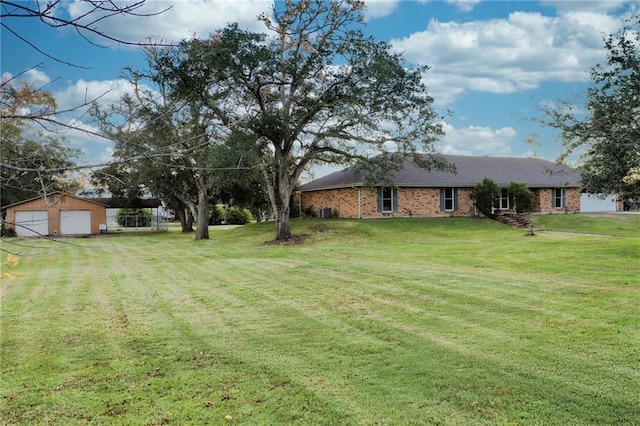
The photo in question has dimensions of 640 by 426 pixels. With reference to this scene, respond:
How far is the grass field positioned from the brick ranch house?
2011cm

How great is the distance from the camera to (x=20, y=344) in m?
6.46

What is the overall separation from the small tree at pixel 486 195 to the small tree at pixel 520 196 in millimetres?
1288

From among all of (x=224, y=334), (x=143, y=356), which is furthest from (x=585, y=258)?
(x=143, y=356)

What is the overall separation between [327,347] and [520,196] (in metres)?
32.1

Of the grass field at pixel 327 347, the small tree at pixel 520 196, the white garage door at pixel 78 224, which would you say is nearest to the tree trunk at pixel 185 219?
the white garage door at pixel 78 224

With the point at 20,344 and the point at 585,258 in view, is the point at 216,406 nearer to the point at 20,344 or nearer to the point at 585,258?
the point at 20,344

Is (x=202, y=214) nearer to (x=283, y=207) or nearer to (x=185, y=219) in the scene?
(x=283, y=207)

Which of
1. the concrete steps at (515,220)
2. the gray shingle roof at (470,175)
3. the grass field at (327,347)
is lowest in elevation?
the grass field at (327,347)

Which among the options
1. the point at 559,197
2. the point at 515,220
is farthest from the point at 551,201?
the point at 515,220

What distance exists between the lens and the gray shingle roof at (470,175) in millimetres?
34562

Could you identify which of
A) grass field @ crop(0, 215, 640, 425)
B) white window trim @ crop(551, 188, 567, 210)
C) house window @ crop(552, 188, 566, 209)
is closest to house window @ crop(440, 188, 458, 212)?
white window trim @ crop(551, 188, 567, 210)

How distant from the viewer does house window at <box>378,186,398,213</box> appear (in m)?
33.4

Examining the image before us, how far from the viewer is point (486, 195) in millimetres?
34062

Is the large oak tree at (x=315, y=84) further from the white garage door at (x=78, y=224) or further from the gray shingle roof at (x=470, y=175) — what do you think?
the white garage door at (x=78, y=224)
